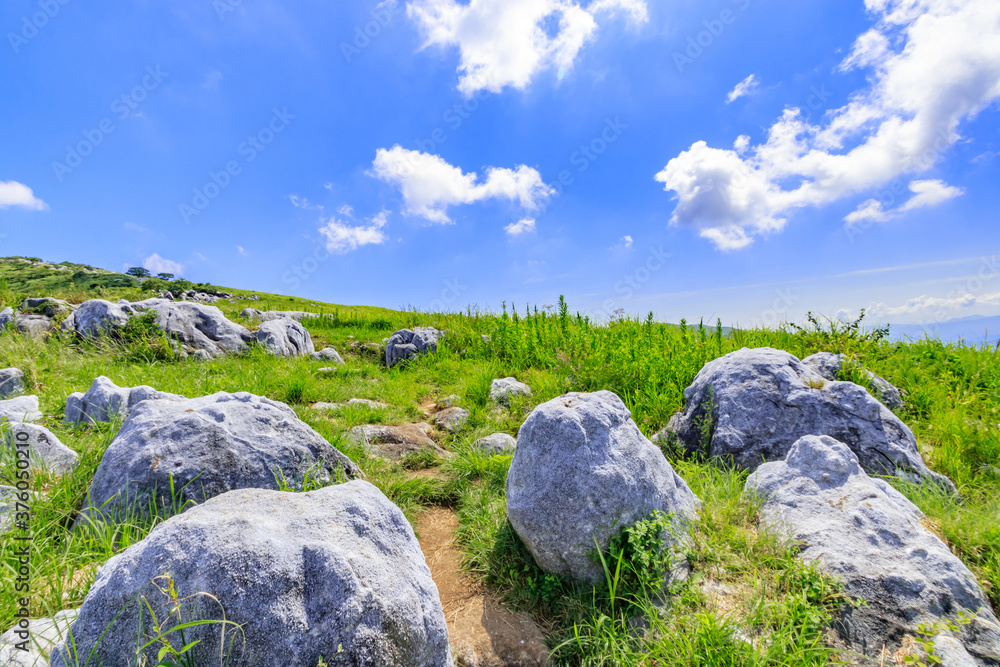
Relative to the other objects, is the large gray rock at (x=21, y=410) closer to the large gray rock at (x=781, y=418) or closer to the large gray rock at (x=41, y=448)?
the large gray rock at (x=41, y=448)

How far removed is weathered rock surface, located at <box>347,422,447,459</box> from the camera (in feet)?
18.2

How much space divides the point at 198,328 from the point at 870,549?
12832 mm

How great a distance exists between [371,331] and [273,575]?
46.0 feet

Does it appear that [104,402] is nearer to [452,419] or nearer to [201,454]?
[201,454]

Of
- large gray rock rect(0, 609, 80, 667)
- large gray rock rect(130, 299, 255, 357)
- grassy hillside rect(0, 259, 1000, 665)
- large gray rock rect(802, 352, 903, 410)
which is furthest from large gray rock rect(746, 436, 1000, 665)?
large gray rock rect(130, 299, 255, 357)

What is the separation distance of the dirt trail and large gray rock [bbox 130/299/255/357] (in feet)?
29.4

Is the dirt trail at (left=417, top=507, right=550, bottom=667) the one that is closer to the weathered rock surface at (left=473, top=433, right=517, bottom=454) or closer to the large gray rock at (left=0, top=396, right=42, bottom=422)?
the weathered rock surface at (left=473, top=433, right=517, bottom=454)

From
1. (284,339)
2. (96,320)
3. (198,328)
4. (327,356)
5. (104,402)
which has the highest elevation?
(96,320)

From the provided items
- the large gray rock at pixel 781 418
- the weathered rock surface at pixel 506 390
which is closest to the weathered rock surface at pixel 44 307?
the weathered rock surface at pixel 506 390

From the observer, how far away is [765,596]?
2818 mm

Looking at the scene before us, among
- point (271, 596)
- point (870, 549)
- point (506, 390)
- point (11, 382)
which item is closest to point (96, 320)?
point (11, 382)

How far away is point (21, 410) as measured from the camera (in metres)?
5.03

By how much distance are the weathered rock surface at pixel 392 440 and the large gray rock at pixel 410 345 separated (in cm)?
465

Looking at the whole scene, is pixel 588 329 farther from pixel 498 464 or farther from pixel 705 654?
pixel 705 654
